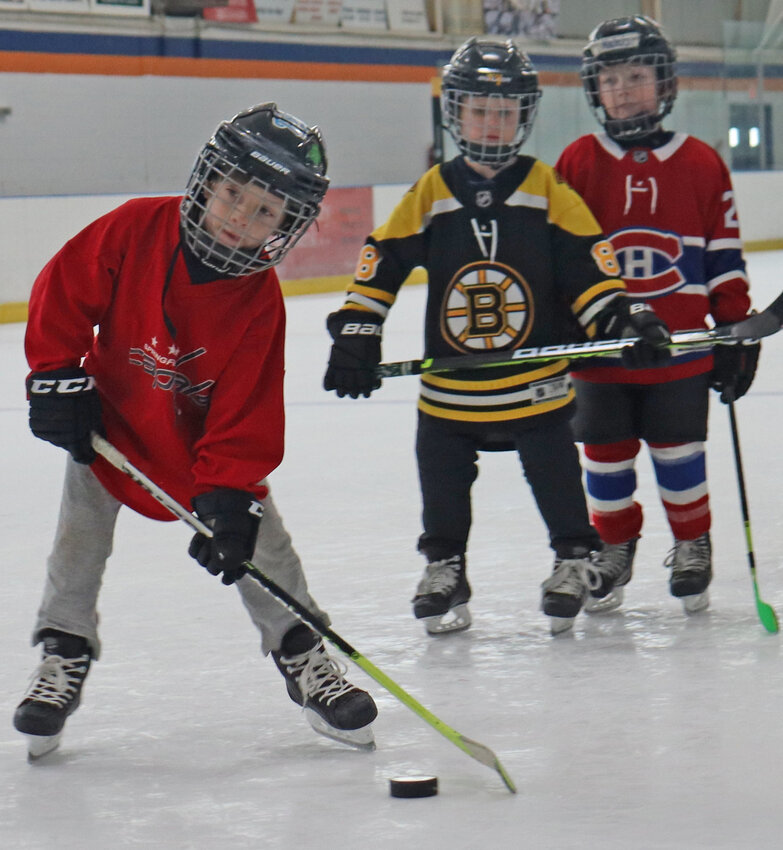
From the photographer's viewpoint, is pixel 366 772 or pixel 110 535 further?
pixel 110 535

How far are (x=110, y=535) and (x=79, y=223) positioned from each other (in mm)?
6133

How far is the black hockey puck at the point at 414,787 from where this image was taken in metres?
1.36

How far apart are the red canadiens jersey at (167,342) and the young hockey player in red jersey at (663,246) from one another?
28.1 inches

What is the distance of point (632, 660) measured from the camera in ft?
5.98

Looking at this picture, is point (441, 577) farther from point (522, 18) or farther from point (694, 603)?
point (522, 18)

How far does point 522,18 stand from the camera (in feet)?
40.3

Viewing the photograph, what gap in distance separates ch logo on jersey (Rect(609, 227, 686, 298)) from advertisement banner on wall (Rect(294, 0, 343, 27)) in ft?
31.3

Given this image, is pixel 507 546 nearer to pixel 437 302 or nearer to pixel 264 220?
pixel 437 302

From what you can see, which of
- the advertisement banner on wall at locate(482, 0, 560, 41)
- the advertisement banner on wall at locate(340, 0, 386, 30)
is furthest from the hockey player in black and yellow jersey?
the advertisement banner on wall at locate(482, 0, 560, 41)

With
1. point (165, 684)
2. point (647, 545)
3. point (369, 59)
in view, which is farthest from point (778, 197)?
point (165, 684)

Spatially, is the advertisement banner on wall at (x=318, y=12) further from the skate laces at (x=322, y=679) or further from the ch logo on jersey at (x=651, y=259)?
the skate laces at (x=322, y=679)

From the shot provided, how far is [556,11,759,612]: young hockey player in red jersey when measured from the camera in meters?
2.06

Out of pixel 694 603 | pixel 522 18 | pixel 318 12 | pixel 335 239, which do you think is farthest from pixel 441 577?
pixel 522 18

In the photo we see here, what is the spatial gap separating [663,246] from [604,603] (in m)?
0.56
